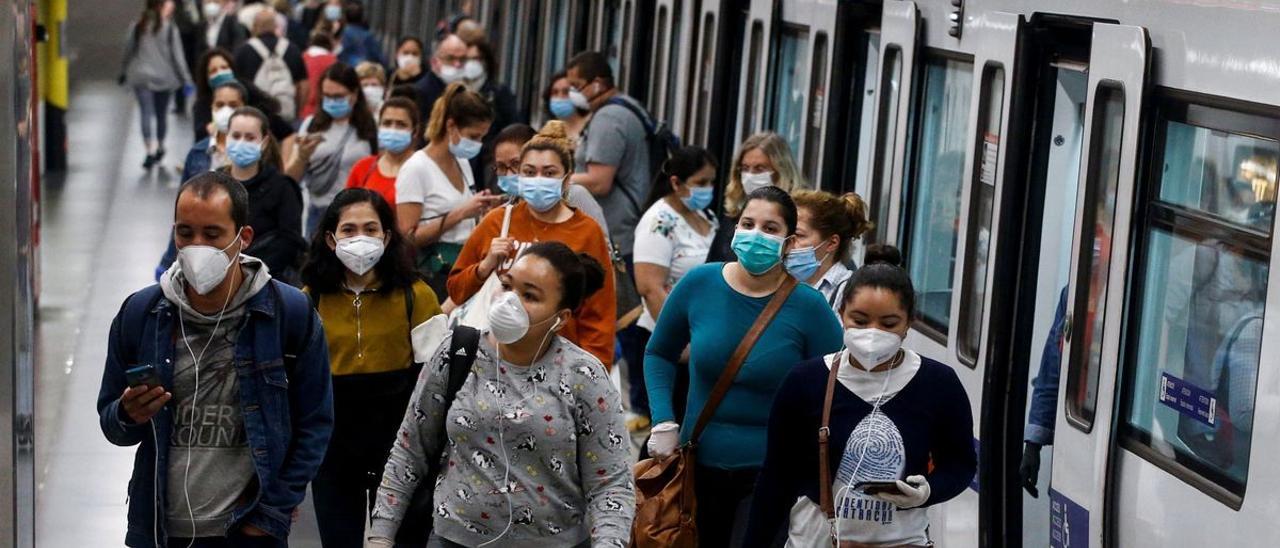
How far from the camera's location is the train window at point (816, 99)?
895cm

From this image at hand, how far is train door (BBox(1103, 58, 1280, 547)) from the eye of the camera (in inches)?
184

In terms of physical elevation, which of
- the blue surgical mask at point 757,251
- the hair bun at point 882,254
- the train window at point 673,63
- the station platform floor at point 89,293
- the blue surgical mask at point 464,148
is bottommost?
→ the station platform floor at point 89,293

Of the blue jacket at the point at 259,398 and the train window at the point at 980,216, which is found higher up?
the train window at the point at 980,216

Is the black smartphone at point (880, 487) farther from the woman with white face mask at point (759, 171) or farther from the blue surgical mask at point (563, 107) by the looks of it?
the blue surgical mask at point (563, 107)

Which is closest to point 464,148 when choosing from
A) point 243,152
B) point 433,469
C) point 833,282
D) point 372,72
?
point 243,152

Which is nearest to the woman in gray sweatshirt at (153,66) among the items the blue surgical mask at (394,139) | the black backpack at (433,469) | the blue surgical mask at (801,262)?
the blue surgical mask at (394,139)

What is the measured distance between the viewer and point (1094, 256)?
5715 mm

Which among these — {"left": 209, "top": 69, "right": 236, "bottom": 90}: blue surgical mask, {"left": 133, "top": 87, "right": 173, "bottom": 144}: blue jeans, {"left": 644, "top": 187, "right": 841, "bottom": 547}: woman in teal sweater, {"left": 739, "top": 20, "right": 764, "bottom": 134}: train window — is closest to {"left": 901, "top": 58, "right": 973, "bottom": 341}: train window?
{"left": 644, "top": 187, "right": 841, "bottom": 547}: woman in teal sweater

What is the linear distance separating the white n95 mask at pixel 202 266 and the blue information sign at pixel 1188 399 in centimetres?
221

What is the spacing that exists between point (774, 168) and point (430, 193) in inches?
54.2

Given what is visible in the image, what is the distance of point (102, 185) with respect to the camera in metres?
20.8

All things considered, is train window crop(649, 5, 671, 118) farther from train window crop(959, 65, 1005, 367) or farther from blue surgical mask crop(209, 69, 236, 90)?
train window crop(959, 65, 1005, 367)

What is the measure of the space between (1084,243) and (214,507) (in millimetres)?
2373

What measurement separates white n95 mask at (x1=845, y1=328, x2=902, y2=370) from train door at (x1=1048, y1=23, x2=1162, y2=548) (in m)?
0.79
